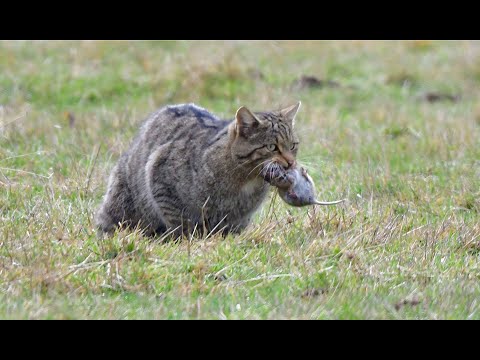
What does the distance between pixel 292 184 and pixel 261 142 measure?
1.31 feet

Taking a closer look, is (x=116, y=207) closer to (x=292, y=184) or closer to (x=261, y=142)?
(x=261, y=142)

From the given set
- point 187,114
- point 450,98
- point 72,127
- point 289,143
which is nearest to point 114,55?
point 72,127

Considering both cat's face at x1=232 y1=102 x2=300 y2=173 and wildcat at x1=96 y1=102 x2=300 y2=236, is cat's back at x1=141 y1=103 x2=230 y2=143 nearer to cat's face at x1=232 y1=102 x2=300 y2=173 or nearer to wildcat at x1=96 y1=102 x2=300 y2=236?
wildcat at x1=96 y1=102 x2=300 y2=236

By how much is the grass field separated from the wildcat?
26cm

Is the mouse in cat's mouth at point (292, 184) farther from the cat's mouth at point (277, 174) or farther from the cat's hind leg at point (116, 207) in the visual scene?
the cat's hind leg at point (116, 207)

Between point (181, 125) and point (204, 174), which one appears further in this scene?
point (181, 125)

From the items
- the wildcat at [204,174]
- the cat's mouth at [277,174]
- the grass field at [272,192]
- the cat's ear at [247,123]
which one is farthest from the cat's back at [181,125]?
the grass field at [272,192]

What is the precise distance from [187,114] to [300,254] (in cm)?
185

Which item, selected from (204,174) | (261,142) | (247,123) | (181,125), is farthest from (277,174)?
(181,125)

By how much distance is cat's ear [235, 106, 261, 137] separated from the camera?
715 centimetres

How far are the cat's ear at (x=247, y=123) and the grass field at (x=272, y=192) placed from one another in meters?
0.72

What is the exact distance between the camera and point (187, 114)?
7867 mm

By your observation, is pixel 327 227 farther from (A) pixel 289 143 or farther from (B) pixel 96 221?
(B) pixel 96 221

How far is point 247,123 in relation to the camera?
23.5 ft
